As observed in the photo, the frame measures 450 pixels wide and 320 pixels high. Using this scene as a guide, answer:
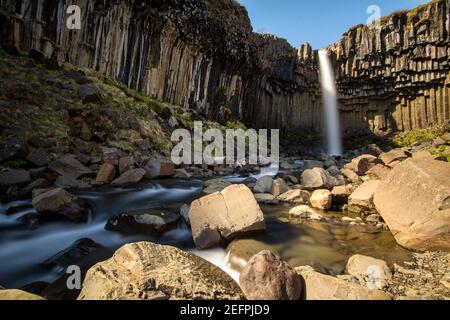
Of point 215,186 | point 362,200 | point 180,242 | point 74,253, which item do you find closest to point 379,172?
point 362,200

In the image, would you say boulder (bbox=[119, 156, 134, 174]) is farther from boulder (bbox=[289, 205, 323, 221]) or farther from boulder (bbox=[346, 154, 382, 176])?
boulder (bbox=[346, 154, 382, 176])

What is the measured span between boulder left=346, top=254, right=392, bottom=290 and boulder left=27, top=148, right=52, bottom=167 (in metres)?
7.48

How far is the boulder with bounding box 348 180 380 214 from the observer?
5863 mm

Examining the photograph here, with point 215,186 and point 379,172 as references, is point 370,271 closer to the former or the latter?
point 215,186

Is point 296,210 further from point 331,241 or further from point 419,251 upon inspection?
point 419,251

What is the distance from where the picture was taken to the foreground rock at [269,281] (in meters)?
2.62

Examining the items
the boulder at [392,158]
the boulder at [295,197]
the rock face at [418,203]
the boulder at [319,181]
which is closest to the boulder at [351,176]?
the boulder at [319,181]

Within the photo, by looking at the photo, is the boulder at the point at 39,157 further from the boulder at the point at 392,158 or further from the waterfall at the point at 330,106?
the waterfall at the point at 330,106

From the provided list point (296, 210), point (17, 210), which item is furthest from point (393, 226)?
point (17, 210)

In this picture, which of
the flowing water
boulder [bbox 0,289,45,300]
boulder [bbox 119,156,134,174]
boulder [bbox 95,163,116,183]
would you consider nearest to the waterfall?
boulder [bbox 119,156,134,174]

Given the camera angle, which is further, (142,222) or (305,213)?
(305,213)

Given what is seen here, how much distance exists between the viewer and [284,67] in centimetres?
3122

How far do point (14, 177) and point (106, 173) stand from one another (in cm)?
211

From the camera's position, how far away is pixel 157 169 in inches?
341
